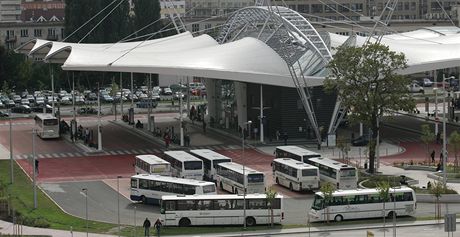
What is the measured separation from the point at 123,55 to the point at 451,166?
103ft

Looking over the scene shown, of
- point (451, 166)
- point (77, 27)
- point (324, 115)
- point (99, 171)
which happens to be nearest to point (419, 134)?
point (324, 115)

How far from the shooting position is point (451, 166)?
72.2m

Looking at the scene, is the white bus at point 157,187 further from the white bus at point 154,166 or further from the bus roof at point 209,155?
the bus roof at point 209,155

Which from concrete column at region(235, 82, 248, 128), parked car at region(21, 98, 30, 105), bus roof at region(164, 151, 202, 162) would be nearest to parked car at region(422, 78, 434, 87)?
parked car at region(21, 98, 30, 105)

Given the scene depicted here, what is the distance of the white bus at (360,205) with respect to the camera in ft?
180

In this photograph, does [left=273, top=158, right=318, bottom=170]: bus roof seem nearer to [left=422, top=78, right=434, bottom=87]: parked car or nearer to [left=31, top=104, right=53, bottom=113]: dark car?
[left=31, top=104, right=53, bottom=113]: dark car

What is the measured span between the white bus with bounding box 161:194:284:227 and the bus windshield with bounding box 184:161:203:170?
38.2ft

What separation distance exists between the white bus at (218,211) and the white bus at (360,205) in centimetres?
214

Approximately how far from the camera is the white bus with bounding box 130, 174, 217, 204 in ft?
194

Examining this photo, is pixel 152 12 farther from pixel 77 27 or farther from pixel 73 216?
pixel 73 216

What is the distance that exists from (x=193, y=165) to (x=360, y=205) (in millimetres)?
14408

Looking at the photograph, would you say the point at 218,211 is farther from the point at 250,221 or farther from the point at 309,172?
the point at 309,172

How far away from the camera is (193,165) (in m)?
66.4

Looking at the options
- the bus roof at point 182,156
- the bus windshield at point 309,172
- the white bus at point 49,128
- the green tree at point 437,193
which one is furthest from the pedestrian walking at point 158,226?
the white bus at point 49,128
